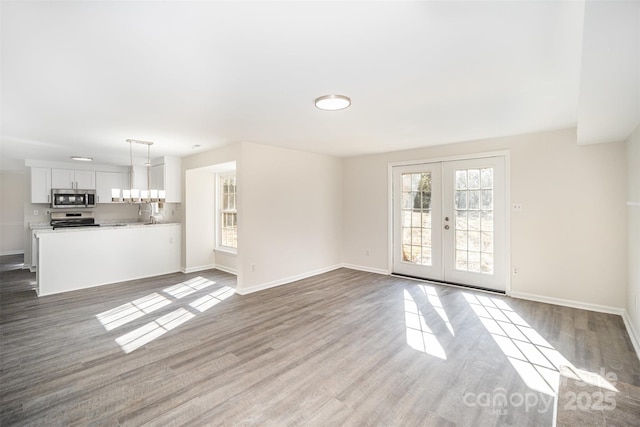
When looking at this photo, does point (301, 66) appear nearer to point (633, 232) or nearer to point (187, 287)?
point (633, 232)

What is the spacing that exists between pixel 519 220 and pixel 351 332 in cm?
303

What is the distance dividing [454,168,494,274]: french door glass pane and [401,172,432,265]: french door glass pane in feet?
1.63

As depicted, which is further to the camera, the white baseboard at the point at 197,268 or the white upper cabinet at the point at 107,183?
the white upper cabinet at the point at 107,183

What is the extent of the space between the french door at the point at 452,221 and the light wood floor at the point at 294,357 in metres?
0.58

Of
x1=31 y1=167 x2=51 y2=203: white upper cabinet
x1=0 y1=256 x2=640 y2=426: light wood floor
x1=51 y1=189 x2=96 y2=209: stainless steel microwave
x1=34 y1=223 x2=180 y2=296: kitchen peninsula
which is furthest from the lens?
x1=51 y1=189 x2=96 y2=209: stainless steel microwave

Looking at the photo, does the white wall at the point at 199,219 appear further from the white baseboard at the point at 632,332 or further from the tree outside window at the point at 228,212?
the white baseboard at the point at 632,332

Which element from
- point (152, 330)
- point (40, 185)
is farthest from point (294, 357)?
point (40, 185)

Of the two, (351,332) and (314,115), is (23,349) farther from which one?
(314,115)

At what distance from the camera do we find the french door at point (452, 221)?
450 cm

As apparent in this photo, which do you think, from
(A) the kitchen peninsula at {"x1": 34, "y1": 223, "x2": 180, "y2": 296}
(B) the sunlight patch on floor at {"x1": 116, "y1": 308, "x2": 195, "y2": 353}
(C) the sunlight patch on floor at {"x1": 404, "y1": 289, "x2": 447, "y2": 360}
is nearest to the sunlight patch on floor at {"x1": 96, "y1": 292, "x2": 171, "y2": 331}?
(B) the sunlight patch on floor at {"x1": 116, "y1": 308, "x2": 195, "y2": 353}

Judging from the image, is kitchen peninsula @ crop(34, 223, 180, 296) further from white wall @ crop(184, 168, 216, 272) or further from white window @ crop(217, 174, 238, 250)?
white window @ crop(217, 174, 238, 250)

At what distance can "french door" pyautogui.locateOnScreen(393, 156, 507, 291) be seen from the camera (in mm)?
4504

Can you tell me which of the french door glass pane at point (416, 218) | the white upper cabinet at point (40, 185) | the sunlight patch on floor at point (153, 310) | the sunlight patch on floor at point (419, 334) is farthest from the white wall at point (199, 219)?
the sunlight patch on floor at point (419, 334)

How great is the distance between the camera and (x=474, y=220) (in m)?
4.70
